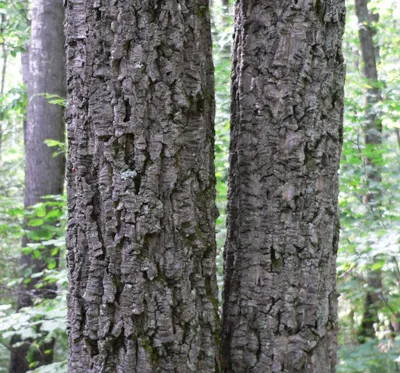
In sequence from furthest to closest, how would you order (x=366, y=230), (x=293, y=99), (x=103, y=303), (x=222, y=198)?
(x=366, y=230) → (x=222, y=198) → (x=293, y=99) → (x=103, y=303)

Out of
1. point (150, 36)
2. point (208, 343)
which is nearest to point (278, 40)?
point (150, 36)

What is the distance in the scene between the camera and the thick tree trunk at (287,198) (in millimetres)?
1621

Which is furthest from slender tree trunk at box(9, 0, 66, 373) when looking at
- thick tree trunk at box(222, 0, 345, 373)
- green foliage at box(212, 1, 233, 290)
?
thick tree trunk at box(222, 0, 345, 373)

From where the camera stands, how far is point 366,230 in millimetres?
4902

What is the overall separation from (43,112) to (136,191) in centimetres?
518

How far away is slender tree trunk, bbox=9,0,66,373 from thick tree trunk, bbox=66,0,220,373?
485 centimetres

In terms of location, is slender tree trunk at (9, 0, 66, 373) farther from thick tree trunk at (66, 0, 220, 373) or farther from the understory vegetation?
thick tree trunk at (66, 0, 220, 373)

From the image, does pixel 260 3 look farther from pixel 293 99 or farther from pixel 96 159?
pixel 96 159

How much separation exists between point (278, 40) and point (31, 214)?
3486 millimetres

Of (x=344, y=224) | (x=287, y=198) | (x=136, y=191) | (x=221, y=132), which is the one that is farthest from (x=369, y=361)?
(x=136, y=191)

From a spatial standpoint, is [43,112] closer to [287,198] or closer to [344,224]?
[344,224]

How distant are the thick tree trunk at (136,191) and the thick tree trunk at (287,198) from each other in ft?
0.72

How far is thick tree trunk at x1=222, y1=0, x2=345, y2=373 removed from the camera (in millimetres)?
1621

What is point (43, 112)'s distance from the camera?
20.3ft
